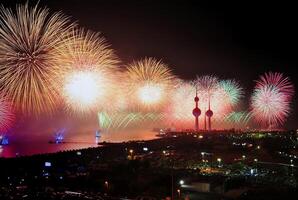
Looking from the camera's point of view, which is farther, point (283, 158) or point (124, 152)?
point (124, 152)

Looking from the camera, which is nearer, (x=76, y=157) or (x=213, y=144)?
(x=76, y=157)

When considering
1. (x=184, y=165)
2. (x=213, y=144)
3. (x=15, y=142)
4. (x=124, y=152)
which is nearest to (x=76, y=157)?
(x=124, y=152)

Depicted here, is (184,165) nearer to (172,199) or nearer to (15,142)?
(172,199)

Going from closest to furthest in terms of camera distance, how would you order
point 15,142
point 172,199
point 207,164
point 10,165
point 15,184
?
point 172,199 < point 15,184 < point 10,165 < point 207,164 < point 15,142

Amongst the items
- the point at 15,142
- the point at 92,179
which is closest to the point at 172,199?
the point at 92,179

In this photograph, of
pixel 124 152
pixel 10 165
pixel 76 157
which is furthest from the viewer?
pixel 124 152

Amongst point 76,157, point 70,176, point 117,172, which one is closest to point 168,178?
point 117,172

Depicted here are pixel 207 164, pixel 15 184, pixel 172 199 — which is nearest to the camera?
pixel 172 199

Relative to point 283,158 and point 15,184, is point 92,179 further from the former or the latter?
point 283,158

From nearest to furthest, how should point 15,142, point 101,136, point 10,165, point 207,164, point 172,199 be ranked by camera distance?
point 172,199 < point 10,165 < point 207,164 < point 15,142 < point 101,136
